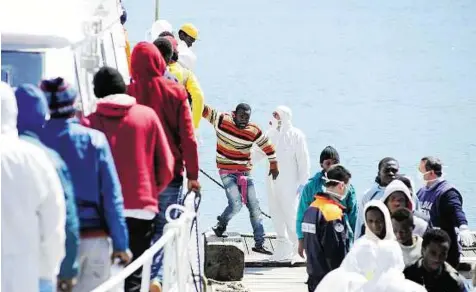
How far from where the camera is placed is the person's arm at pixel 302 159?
13.5 metres

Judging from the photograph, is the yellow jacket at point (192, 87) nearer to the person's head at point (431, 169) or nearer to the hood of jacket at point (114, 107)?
the person's head at point (431, 169)

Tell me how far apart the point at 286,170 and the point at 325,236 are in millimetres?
5137

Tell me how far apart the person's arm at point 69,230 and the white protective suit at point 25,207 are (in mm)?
389

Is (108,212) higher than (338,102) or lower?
higher

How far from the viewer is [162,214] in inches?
296

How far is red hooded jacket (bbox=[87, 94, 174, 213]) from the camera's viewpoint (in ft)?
21.9

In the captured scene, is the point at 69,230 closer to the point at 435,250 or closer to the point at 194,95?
the point at 435,250

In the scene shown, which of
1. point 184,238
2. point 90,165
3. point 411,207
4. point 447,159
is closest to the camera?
point 90,165

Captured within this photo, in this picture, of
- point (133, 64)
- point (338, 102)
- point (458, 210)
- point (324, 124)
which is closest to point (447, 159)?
point (324, 124)

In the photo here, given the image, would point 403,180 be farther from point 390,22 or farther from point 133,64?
point 390,22

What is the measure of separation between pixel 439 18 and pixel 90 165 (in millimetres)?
64279

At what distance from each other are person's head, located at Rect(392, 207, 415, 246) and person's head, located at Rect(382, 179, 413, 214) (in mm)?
467

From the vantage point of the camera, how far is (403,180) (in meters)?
9.13

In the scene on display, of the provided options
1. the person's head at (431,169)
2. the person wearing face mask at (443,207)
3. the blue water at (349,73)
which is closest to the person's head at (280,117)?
the person's head at (431,169)
